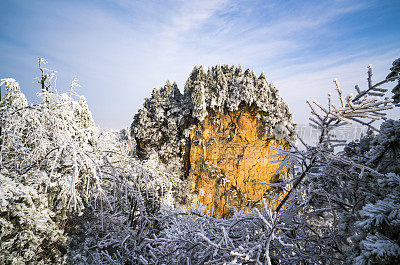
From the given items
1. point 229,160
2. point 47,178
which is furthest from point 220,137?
point 47,178

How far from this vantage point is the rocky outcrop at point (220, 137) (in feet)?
44.6

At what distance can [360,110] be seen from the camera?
1.17 metres

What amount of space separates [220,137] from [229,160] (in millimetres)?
2027

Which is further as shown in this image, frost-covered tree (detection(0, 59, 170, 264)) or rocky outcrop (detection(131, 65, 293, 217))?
rocky outcrop (detection(131, 65, 293, 217))

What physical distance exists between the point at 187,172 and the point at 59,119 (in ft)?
39.6

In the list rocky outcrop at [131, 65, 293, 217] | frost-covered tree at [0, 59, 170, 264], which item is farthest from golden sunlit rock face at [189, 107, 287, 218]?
frost-covered tree at [0, 59, 170, 264]

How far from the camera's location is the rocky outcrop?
44.6 ft

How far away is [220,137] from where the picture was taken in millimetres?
13930

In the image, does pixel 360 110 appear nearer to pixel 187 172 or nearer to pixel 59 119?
pixel 59 119

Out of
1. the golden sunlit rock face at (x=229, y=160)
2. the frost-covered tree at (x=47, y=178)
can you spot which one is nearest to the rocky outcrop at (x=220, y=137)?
the golden sunlit rock face at (x=229, y=160)

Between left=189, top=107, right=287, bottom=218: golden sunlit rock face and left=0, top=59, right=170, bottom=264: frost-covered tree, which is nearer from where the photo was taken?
left=0, top=59, right=170, bottom=264: frost-covered tree

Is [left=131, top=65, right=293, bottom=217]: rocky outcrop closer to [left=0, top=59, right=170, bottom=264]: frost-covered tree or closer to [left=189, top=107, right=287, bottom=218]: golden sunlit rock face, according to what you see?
[left=189, top=107, right=287, bottom=218]: golden sunlit rock face

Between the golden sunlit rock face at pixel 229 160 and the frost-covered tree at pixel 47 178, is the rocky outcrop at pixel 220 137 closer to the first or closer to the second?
the golden sunlit rock face at pixel 229 160

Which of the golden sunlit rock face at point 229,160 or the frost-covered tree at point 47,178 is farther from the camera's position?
the golden sunlit rock face at point 229,160
